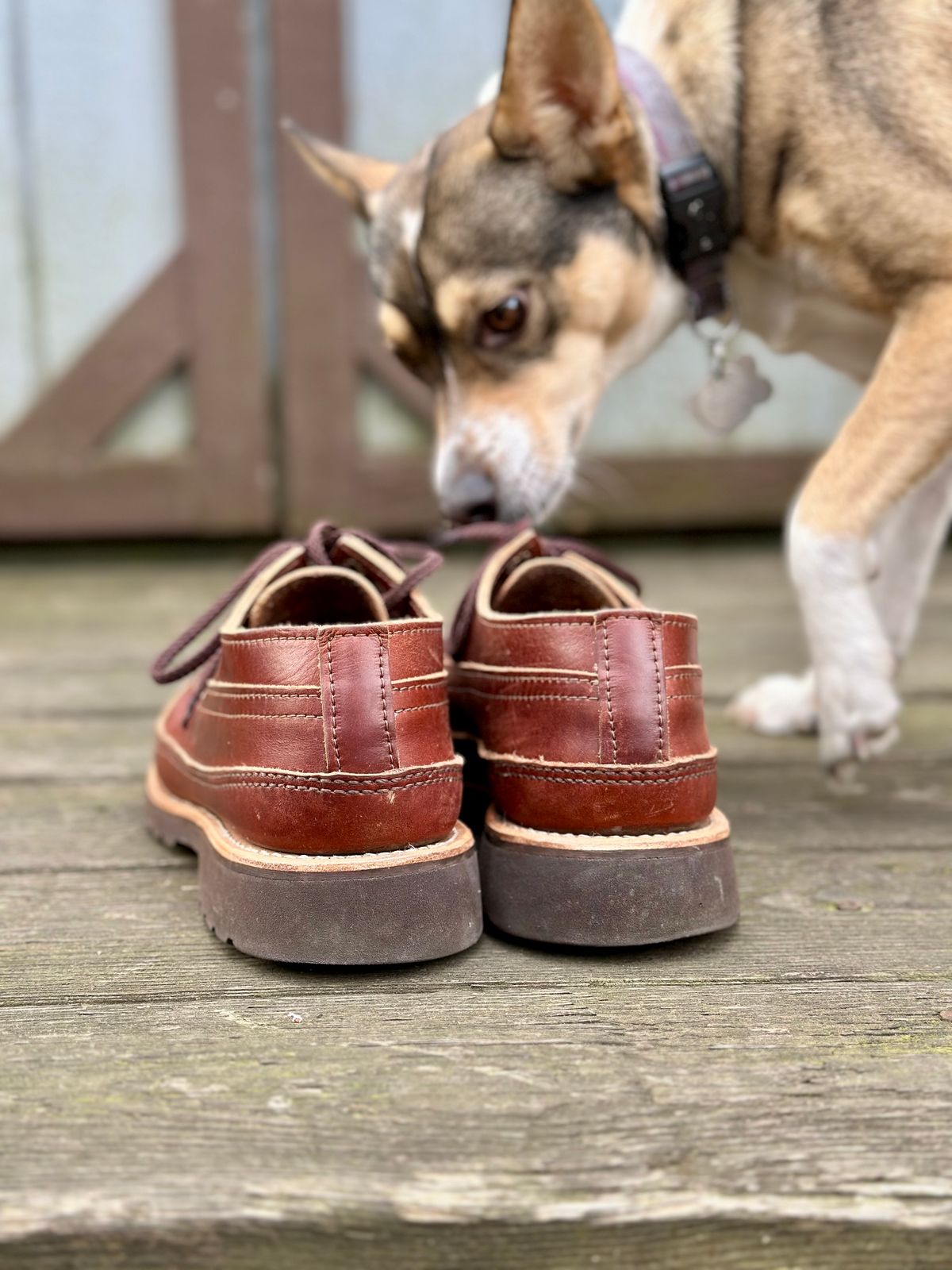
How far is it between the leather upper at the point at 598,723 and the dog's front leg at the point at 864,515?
0.36 metres

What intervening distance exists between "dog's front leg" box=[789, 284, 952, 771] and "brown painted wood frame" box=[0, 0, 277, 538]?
2.40 meters

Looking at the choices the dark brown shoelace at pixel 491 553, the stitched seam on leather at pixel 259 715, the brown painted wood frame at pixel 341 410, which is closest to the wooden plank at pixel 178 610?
the brown painted wood frame at pixel 341 410

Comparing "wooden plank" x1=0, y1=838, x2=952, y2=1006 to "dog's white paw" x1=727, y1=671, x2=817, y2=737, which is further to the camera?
"dog's white paw" x1=727, y1=671, x2=817, y2=737

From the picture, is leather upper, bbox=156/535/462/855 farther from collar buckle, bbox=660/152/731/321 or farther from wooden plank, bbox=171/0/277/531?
wooden plank, bbox=171/0/277/531

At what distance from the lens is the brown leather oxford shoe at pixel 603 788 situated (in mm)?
998

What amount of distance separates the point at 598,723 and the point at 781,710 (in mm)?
860

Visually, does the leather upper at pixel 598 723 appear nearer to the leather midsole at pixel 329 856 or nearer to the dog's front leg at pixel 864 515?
the leather midsole at pixel 329 856

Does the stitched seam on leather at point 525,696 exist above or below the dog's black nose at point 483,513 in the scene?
above

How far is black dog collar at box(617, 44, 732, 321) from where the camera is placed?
1.60 m

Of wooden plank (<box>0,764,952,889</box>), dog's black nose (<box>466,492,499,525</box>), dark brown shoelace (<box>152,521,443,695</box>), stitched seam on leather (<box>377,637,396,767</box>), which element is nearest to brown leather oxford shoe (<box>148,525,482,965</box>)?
stitched seam on leather (<box>377,637,396,767</box>)

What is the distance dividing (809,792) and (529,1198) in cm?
91

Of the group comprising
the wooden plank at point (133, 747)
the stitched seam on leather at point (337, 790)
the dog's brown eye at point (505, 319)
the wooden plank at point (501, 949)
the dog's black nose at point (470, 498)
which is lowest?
the wooden plank at point (133, 747)

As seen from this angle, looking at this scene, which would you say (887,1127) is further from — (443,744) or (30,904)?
(30,904)

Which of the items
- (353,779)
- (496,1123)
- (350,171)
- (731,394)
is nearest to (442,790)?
(353,779)
